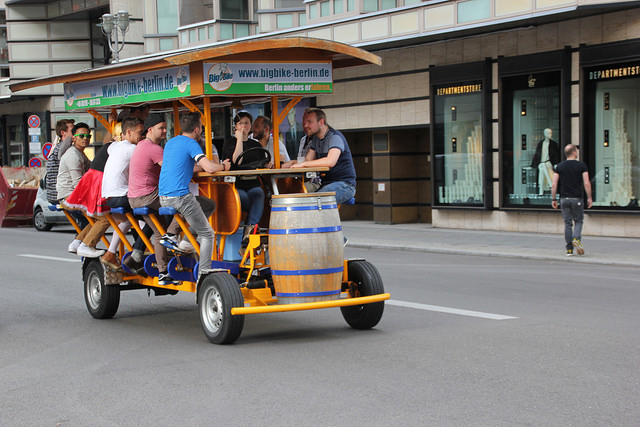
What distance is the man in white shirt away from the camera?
936 cm

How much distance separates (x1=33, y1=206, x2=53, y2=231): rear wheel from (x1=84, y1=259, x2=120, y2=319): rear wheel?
16.1 metres

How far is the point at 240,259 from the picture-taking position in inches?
334

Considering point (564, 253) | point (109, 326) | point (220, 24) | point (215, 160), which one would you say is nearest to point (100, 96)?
point (215, 160)

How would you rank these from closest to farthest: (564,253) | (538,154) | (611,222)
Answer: (564,253), (611,222), (538,154)

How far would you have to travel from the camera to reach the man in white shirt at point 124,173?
30.7 ft

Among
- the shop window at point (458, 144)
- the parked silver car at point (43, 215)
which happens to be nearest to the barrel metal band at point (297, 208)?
the shop window at point (458, 144)

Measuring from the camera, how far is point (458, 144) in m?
21.9

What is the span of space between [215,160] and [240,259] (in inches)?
41.9

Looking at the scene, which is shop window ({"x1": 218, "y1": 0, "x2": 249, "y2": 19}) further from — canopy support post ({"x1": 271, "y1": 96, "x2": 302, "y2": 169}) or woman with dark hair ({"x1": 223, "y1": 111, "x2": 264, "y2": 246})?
woman with dark hair ({"x1": 223, "y1": 111, "x2": 264, "y2": 246})

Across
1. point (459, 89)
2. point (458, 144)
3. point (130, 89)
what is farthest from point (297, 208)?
point (458, 144)

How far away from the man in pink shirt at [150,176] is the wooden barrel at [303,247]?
5.10 feet

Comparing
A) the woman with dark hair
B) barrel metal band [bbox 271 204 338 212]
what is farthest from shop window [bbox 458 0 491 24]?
barrel metal band [bbox 271 204 338 212]

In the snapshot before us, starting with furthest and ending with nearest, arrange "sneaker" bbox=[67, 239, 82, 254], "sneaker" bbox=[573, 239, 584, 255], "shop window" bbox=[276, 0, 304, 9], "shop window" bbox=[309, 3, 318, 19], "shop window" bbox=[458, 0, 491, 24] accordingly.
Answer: "shop window" bbox=[276, 0, 304, 9], "shop window" bbox=[309, 3, 318, 19], "shop window" bbox=[458, 0, 491, 24], "sneaker" bbox=[573, 239, 584, 255], "sneaker" bbox=[67, 239, 82, 254]

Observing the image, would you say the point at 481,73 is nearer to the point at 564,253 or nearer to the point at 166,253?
the point at 564,253
